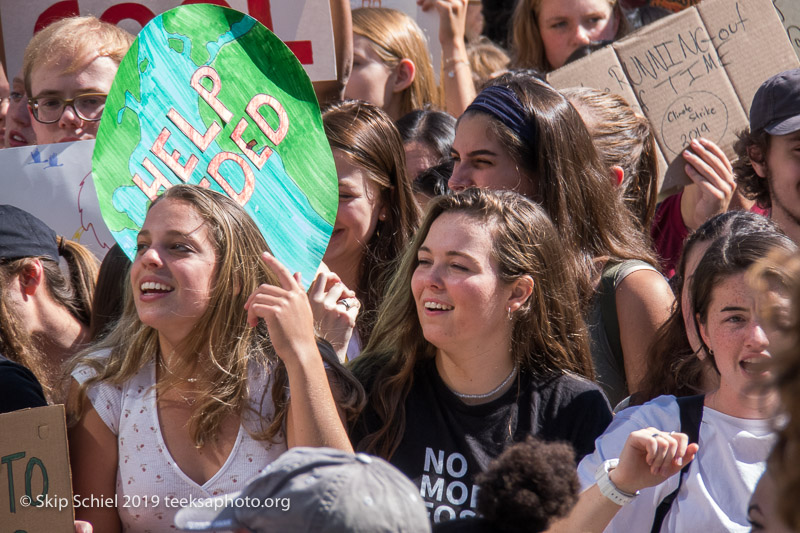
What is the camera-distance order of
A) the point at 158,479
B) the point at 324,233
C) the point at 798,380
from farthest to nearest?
1. the point at 324,233
2. the point at 158,479
3. the point at 798,380

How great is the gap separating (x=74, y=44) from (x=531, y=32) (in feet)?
7.01

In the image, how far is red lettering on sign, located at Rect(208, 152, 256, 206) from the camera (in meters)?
2.81

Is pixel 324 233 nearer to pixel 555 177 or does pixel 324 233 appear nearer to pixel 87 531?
pixel 555 177

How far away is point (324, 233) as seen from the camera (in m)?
2.87

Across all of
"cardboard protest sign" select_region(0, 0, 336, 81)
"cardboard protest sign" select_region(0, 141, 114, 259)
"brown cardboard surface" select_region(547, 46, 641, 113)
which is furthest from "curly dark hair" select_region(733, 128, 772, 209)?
"cardboard protest sign" select_region(0, 141, 114, 259)

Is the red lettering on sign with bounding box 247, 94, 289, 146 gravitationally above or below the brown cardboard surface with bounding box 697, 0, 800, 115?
above

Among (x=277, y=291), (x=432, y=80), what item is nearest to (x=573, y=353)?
(x=277, y=291)

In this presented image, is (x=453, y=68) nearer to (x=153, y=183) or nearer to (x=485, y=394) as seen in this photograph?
(x=153, y=183)

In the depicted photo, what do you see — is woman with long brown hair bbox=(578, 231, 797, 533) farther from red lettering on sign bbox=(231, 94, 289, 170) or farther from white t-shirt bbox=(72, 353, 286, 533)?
red lettering on sign bbox=(231, 94, 289, 170)

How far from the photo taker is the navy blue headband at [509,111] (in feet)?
10.4

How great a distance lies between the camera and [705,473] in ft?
7.29

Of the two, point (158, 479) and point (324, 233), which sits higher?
point (324, 233)

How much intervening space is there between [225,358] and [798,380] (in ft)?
5.81

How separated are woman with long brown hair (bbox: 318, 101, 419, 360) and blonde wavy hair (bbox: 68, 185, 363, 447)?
0.71m
